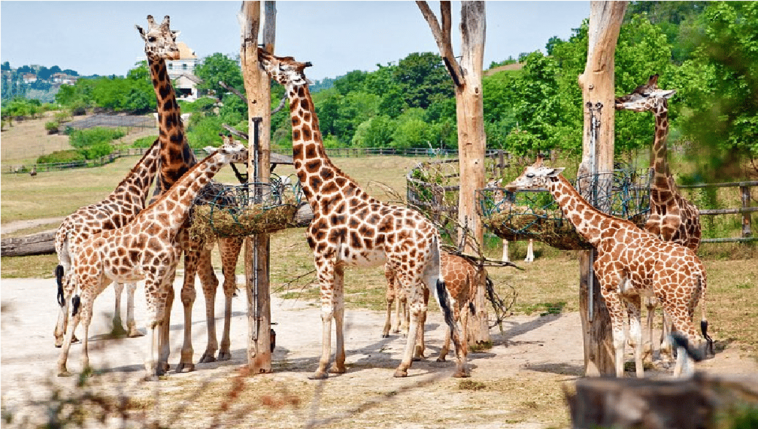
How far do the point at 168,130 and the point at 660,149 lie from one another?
5756mm

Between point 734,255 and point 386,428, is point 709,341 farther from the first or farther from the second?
point 734,255

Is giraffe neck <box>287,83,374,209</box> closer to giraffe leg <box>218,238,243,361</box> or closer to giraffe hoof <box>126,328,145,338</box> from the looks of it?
giraffe leg <box>218,238,243,361</box>

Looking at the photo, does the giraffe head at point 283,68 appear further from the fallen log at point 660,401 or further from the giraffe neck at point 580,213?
the fallen log at point 660,401

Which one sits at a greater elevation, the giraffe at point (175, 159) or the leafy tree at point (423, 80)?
the leafy tree at point (423, 80)

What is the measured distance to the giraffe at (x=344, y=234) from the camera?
36.4 feet

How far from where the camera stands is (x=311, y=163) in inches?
462

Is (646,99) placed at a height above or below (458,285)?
above

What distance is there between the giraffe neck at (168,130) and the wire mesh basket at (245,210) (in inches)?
45.5

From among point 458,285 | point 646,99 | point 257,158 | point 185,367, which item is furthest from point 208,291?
point 646,99

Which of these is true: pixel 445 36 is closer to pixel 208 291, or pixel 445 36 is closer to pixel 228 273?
pixel 228 273

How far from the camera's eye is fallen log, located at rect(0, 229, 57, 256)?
22.6 meters

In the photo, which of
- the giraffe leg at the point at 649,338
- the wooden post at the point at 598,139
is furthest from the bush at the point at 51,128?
the wooden post at the point at 598,139

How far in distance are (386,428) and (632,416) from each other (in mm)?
6917

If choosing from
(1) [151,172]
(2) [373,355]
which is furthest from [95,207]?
(2) [373,355]
